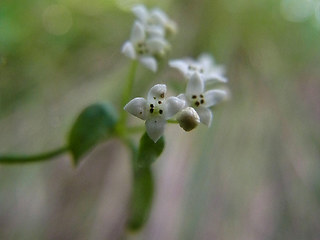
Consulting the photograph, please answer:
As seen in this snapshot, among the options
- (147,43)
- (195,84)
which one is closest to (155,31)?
(147,43)

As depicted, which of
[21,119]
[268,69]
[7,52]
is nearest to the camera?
[7,52]

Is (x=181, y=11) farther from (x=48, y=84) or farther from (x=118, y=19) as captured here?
(x=48, y=84)

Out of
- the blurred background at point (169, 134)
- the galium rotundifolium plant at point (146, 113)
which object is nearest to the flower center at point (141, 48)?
the galium rotundifolium plant at point (146, 113)

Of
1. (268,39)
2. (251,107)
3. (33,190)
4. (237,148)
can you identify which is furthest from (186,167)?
(268,39)

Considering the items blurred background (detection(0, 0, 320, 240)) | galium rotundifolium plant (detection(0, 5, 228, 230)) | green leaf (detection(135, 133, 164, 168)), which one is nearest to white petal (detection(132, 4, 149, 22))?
galium rotundifolium plant (detection(0, 5, 228, 230))

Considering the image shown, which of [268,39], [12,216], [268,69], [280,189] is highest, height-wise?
[268,39]

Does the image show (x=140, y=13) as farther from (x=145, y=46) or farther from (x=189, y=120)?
(x=189, y=120)

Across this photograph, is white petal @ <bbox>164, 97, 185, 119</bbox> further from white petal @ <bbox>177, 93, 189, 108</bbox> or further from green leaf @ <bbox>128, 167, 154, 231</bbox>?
green leaf @ <bbox>128, 167, 154, 231</bbox>
